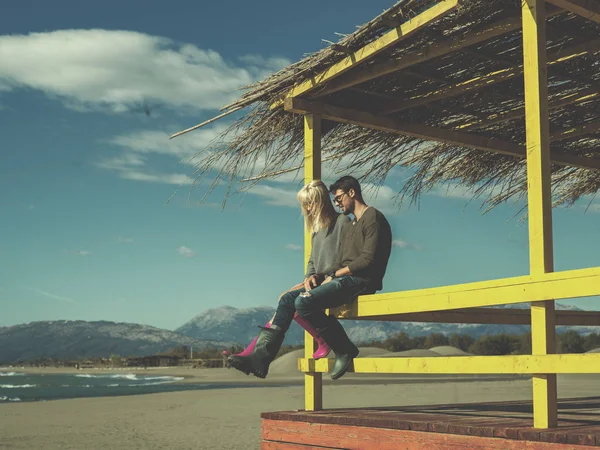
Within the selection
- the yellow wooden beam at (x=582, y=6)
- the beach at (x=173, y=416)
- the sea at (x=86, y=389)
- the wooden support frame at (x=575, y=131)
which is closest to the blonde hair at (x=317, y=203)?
the yellow wooden beam at (x=582, y=6)

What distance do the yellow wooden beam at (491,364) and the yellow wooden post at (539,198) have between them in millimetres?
96

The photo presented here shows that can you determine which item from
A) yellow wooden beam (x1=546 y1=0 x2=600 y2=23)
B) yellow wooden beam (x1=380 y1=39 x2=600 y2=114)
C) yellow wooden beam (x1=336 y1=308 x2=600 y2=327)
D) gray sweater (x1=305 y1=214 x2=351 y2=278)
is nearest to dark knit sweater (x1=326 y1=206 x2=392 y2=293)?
gray sweater (x1=305 y1=214 x2=351 y2=278)

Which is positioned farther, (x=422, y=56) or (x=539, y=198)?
(x=422, y=56)

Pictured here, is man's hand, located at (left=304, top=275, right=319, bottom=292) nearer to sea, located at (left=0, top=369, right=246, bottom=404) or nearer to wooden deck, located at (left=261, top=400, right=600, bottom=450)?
wooden deck, located at (left=261, top=400, right=600, bottom=450)

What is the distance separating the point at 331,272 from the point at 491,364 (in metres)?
1.76

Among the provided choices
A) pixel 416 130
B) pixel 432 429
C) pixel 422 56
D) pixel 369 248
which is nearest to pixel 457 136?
pixel 416 130

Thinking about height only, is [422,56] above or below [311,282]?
above

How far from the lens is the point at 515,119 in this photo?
820cm

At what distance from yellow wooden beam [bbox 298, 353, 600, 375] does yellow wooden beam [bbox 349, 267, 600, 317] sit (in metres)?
0.34

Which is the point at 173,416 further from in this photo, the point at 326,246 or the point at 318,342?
the point at 326,246

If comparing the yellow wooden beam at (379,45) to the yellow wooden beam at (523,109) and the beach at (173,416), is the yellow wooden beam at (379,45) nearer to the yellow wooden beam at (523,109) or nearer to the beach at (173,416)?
the yellow wooden beam at (523,109)

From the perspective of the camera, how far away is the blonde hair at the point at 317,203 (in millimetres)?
6574

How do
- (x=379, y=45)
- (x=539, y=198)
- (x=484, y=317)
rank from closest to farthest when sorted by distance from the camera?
(x=539, y=198) → (x=379, y=45) → (x=484, y=317)

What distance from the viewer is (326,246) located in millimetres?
6461
